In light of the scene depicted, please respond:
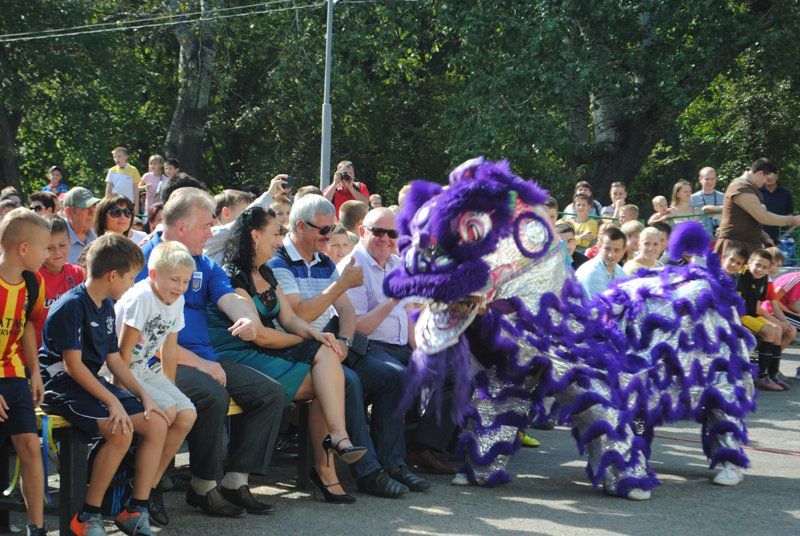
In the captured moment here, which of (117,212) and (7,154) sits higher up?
(7,154)

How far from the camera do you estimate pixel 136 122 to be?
92.3ft

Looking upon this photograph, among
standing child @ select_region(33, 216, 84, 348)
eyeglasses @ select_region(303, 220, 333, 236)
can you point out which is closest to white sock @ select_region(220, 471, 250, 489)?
standing child @ select_region(33, 216, 84, 348)

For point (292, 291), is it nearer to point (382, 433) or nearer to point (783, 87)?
point (382, 433)

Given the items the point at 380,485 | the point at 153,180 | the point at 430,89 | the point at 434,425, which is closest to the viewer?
the point at 380,485

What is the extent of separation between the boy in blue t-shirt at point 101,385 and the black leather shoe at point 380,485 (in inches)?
53.4

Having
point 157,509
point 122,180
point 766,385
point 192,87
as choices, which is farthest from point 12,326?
point 192,87

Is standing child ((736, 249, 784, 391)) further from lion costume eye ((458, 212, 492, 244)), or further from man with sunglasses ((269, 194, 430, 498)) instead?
lion costume eye ((458, 212, 492, 244))

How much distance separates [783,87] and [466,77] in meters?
8.83

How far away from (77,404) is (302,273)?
186 centimetres

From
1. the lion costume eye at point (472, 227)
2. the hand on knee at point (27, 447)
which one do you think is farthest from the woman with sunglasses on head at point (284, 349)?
the hand on knee at point (27, 447)

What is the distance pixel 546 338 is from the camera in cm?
575

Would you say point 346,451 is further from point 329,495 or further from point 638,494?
point 638,494

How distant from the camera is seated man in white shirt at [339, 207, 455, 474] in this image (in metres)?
6.32

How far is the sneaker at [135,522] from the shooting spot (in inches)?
184
